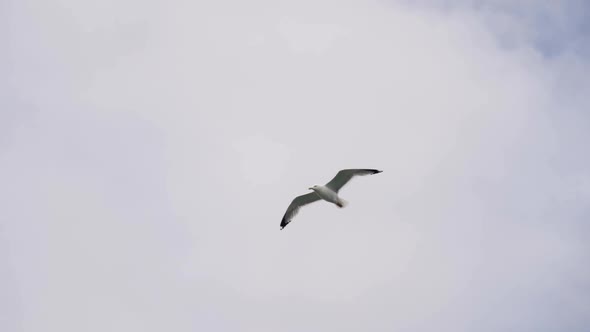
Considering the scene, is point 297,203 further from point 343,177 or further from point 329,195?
point 343,177

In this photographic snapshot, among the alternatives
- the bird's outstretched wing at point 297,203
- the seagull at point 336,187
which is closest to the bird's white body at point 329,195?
the seagull at point 336,187

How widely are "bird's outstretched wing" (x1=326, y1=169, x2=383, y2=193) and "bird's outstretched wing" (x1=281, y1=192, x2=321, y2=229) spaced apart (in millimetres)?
1649

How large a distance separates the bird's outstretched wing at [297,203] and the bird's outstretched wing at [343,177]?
1649 mm

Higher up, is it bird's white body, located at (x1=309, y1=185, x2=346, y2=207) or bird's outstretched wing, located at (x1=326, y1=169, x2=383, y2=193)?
bird's outstretched wing, located at (x1=326, y1=169, x2=383, y2=193)

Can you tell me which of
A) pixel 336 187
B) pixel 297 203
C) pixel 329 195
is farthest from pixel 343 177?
pixel 297 203

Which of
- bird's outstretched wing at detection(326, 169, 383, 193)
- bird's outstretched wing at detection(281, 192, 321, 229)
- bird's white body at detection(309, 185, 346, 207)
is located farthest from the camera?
bird's outstretched wing at detection(281, 192, 321, 229)

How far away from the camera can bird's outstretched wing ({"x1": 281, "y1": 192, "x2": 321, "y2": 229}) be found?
4097 centimetres

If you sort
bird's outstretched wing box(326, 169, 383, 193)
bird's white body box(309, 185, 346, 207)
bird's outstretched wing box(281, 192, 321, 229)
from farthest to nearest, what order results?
bird's outstretched wing box(281, 192, 321, 229), bird's white body box(309, 185, 346, 207), bird's outstretched wing box(326, 169, 383, 193)

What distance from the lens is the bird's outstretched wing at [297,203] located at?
41.0 m

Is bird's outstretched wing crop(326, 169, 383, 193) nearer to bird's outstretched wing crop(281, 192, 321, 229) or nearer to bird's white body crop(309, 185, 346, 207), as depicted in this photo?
bird's white body crop(309, 185, 346, 207)

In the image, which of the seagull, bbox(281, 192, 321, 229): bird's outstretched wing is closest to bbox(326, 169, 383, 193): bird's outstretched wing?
the seagull

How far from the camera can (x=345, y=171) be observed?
127 ft

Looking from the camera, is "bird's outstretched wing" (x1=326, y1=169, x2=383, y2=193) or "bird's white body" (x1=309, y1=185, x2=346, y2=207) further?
"bird's white body" (x1=309, y1=185, x2=346, y2=207)

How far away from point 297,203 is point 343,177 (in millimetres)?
3705
